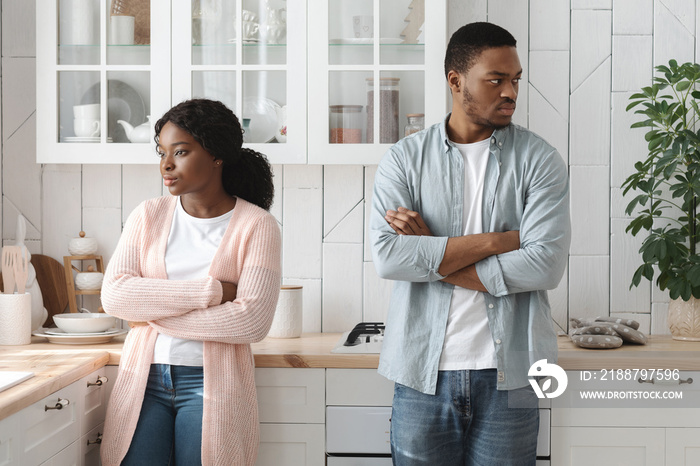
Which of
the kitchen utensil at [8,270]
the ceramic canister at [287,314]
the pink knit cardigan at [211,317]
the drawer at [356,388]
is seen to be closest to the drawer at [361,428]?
the drawer at [356,388]

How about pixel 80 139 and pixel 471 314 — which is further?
pixel 80 139

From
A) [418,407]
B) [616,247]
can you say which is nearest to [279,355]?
[418,407]

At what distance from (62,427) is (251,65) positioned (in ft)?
3.97

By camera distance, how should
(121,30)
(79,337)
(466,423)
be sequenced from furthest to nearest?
(121,30), (79,337), (466,423)

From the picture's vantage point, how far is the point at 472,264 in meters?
1.70

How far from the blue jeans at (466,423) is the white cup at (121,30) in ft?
4.82

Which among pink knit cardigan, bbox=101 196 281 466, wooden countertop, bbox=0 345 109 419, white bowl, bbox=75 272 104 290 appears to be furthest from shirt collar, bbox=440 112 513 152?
white bowl, bbox=75 272 104 290

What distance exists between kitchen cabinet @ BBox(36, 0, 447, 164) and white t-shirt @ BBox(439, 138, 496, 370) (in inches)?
22.4

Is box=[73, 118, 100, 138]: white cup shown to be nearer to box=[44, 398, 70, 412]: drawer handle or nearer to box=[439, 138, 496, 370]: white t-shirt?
box=[44, 398, 70, 412]: drawer handle

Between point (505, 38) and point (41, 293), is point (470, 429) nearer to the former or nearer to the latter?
point (505, 38)

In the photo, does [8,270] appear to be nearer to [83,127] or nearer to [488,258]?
[83,127]

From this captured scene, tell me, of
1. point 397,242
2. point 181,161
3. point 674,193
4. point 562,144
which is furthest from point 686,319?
point 181,161

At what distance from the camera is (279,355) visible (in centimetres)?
211

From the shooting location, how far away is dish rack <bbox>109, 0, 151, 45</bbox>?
7.76 feet
